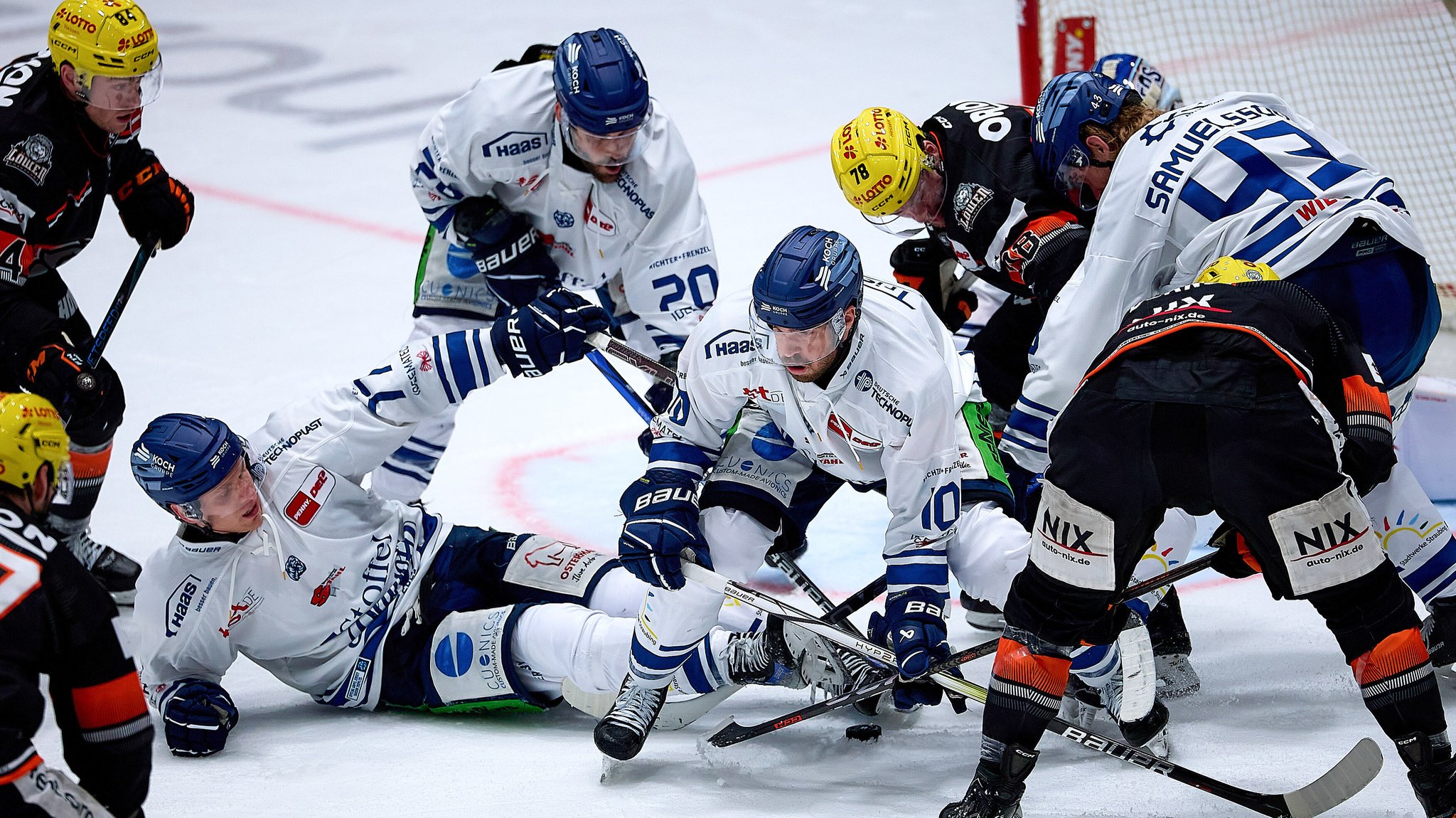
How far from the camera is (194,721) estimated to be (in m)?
3.40

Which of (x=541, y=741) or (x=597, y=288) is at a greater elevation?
(x=597, y=288)

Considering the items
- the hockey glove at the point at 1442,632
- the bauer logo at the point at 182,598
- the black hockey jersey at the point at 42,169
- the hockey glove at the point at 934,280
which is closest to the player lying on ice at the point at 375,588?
the bauer logo at the point at 182,598

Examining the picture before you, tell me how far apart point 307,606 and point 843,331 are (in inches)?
54.3

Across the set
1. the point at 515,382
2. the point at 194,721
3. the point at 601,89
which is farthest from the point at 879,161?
the point at 515,382

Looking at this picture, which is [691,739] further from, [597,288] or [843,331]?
[597,288]

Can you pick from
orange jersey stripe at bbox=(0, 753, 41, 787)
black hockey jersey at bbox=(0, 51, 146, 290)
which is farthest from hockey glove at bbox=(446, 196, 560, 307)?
orange jersey stripe at bbox=(0, 753, 41, 787)

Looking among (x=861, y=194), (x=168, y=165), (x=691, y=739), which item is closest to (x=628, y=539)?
(x=691, y=739)

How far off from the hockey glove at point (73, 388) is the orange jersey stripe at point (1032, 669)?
2.50 metres

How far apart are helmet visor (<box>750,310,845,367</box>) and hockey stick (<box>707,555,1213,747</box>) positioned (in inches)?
26.8

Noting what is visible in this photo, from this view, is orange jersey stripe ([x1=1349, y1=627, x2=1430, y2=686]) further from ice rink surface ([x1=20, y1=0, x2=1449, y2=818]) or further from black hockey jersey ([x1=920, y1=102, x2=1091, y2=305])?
black hockey jersey ([x1=920, y1=102, x2=1091, y2=305])

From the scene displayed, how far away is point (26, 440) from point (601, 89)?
6.45ft

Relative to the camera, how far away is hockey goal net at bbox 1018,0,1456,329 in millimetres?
6535

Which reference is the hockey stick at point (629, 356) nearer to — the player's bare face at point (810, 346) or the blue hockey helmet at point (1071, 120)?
the player's bare face at point (810, 346)

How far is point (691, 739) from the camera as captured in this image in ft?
11.9
